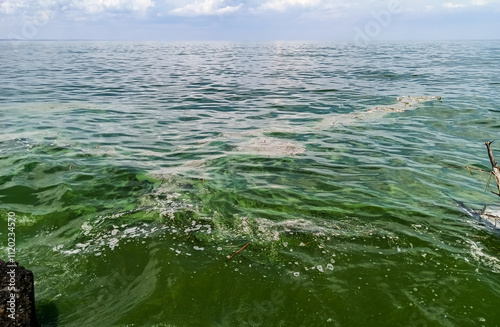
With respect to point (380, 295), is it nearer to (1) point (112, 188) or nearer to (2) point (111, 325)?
(2) point (111, 325)

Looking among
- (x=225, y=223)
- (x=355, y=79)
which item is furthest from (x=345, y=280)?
(x=355, y=79)

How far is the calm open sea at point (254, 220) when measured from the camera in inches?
156

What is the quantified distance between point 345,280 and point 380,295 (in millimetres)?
455

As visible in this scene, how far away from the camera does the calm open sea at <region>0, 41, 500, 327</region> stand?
13.0ft

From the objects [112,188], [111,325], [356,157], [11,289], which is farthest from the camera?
[356,157]

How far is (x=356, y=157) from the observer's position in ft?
30.0

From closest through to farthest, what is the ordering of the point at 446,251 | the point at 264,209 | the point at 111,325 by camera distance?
the point at 111,325 → the point at 446,251 → the point at 264,209

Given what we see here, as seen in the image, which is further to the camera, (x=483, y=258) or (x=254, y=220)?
(x=254, y=220)

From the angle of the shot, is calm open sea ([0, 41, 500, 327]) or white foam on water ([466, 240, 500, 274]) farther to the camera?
white foam on water ([466, 240, 500, 274])

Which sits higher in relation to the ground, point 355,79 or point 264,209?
point 355,79

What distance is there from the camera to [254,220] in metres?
5.92

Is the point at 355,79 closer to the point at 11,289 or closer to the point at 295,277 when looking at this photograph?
the point at 295,277

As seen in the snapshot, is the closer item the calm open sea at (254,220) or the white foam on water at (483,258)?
the calm open sea at (254,220)

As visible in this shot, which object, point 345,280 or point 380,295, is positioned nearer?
point 380,295
